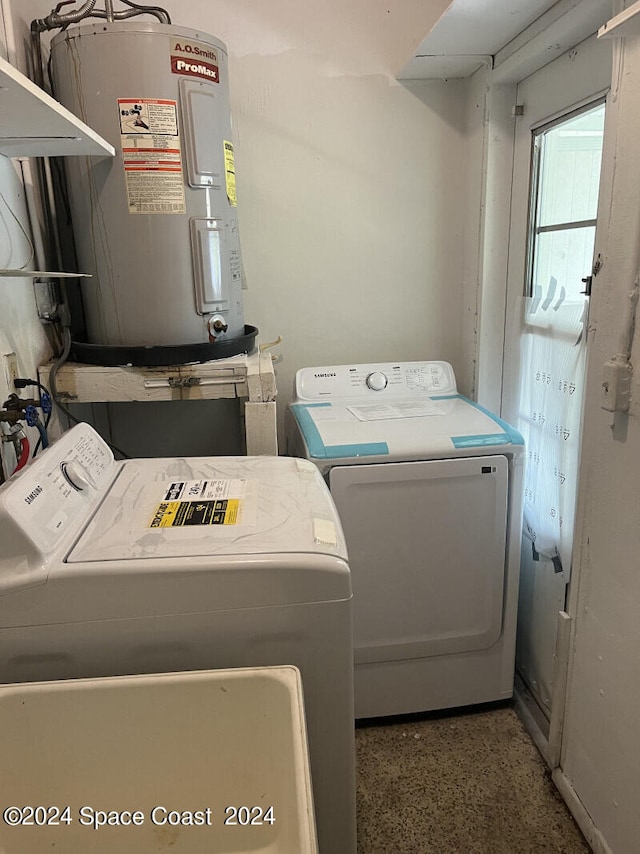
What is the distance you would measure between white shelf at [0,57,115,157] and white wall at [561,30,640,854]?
107cm

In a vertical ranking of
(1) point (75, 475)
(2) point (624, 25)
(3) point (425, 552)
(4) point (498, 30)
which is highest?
(4) point (498, 30)

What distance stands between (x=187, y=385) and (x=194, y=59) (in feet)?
2.61

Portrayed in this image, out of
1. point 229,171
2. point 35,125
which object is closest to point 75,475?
point 35,125

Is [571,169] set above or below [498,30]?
below

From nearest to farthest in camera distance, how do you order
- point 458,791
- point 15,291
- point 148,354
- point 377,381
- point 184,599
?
1. point 184,599
2. point 15,291
3. point 148,354
4. point 458,791
5. point 377,381

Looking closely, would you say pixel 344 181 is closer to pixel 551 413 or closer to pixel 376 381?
pixel 376 381

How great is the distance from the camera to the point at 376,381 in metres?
2.16

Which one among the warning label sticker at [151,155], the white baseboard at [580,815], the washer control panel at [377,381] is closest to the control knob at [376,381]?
the washer control panel at [377,381]

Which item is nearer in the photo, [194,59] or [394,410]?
[194,59]

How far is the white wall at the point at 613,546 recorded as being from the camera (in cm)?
124

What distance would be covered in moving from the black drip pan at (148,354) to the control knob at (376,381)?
2.15 ft

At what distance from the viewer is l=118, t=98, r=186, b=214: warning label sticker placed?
1.46m

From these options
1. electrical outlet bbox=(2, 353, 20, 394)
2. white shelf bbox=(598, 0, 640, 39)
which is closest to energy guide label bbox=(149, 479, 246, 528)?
electrical outlet bbox=(2, 353, 20, 394)

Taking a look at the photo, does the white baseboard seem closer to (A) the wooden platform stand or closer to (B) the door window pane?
(A) the wooden platform stand
